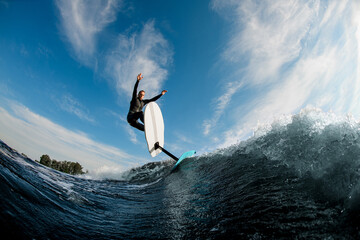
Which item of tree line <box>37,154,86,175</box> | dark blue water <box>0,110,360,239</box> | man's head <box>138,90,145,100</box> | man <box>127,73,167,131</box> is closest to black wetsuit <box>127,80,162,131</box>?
man <box>127,73,167,131</box>

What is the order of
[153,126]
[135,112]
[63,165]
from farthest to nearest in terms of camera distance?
[63,165]
[153,126]
[135,112]

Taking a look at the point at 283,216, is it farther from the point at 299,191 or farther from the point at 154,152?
the point at 154,152

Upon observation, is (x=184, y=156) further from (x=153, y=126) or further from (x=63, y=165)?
(x=63, y=165)

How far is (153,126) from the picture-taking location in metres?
8.50

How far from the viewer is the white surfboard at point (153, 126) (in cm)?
797

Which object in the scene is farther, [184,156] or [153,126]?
[184,156]

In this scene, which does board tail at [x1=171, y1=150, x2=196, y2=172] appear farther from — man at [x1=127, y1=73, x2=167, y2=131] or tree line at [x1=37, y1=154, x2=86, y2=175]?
tree line at [x1=37, y1=154, x2=86, y2=175]

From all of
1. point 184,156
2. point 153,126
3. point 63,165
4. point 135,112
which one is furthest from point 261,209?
point 63,165

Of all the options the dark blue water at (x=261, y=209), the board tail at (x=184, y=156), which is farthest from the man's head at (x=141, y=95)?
the dark blue water at (x=261, y=209)

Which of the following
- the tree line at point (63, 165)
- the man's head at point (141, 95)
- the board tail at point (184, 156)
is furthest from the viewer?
the tree line at point (63, 165)

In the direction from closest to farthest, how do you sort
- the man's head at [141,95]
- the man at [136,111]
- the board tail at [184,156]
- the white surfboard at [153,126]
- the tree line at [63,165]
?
the man at [136,111] → the white surfboard at [153,126] → the man's head at [141,95] → the board tail at [184,156] → the tree line at [63,165]

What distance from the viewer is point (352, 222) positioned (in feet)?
5.22

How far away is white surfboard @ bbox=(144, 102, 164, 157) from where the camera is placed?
7.97 meters

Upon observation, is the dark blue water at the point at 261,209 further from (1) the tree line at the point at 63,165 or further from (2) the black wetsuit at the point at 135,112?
(1) the tree line at the point at 63,165
